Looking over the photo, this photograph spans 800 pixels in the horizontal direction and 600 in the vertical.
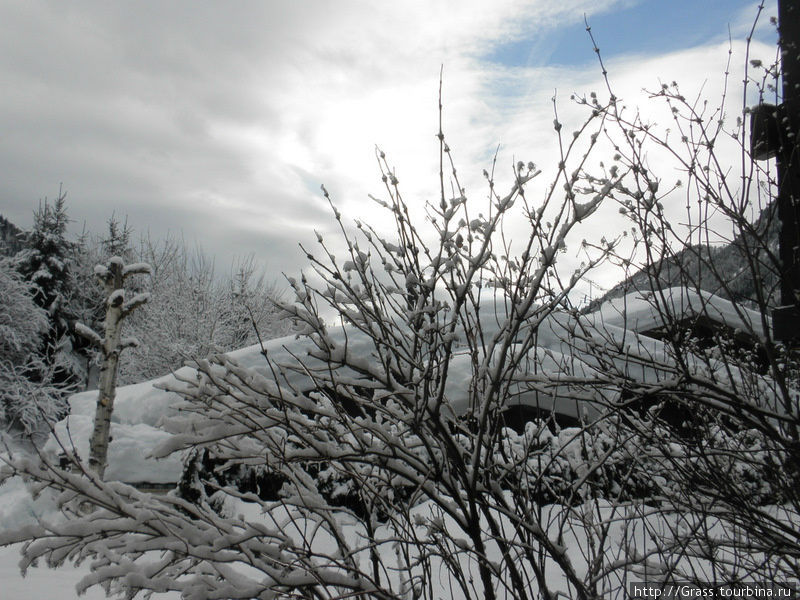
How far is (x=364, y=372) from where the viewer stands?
6.01ft

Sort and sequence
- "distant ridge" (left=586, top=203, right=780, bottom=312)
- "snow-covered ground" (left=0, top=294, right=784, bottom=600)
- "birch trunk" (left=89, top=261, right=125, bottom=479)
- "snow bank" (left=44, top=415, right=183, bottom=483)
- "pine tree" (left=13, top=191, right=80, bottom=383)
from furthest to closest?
"pine tree" (left=13, top=191, right=80, bottom=383) < "snow bank" (left=44, top=415, right=183, bottom=483) < "snow-covered ground" (left=0, top=294, right=784, bottom=600) < "birch trunk" (left=89, top=261, right=125, bottom=479) < "distant ridge" (left=586, top=203, right=780, bottom=312)

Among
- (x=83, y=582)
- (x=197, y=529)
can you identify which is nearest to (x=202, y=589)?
(x=197, y=529)

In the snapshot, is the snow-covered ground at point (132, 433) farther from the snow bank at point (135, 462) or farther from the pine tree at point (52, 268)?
the pine tree at point (52, 268)

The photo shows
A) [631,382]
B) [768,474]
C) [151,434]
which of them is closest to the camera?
[631,382]

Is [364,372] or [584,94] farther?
[584,94]

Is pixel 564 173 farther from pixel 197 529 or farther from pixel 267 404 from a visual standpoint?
pixel 197 529

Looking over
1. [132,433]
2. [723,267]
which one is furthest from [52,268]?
[723,267]

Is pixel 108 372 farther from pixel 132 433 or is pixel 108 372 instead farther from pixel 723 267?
pixel 723 267

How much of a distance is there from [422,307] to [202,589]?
1053 millimetres

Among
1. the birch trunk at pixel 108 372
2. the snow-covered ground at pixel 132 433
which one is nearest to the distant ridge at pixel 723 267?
the snow-covered ground at pixel 132 433

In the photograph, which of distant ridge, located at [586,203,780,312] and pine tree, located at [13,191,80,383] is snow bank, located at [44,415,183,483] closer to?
distant ridge, located at [586,203,780,312]

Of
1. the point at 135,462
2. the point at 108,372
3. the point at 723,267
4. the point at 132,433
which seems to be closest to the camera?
the point at 723,267

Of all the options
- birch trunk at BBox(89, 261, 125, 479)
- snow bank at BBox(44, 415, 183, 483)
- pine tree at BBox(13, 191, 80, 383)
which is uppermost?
pine tree at BBox(13, 191, 80, 383)

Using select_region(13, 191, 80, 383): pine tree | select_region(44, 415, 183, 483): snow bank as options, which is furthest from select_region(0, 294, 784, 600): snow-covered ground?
select_region(13, 191, 80, 383): pine tree
